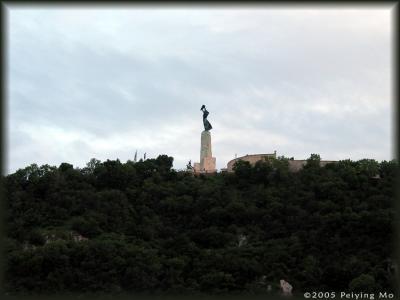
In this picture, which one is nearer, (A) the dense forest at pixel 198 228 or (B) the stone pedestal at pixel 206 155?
(A) the dense forest at pixel 198 228

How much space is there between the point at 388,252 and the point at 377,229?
190 cm

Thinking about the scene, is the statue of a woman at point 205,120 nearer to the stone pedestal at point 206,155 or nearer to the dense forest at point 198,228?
the stone pedestal at point 206,155

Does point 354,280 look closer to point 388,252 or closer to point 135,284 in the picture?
point 388,252

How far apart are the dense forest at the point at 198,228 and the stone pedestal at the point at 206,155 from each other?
184cm

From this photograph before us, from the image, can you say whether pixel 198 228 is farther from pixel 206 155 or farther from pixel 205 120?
pixel 205 120

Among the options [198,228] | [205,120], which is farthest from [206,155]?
[198,228]

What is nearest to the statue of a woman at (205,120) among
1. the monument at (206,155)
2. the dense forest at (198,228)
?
the monument at (206,155)

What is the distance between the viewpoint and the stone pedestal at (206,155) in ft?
131

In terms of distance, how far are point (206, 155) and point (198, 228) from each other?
28.6ft

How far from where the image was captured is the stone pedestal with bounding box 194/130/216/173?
3991 cm

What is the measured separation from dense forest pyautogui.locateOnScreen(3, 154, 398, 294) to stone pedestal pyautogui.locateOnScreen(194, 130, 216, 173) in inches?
72.5

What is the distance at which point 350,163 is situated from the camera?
36.9m

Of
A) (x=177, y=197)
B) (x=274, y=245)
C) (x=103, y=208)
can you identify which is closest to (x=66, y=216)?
(x=103, y=208)

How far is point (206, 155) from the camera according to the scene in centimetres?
4025
